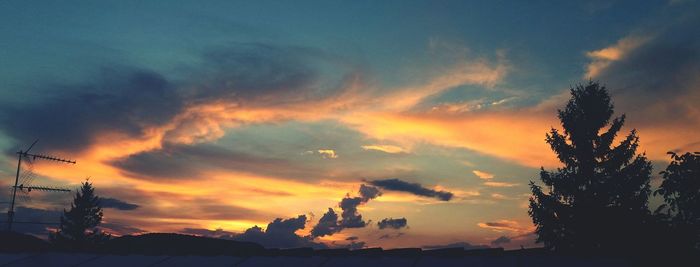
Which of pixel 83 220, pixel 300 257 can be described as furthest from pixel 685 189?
pixel 83 220

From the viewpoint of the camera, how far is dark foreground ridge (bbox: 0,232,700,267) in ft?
39.2

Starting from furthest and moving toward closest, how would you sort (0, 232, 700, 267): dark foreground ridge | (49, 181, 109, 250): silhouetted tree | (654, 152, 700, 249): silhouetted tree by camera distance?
(49, 181, 109, 250): silhouetted tree → (654, 152, 700, 249): silhouetted tree → (0, 232, 700, 267): dark foreground ridge

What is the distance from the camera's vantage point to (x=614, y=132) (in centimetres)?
3747

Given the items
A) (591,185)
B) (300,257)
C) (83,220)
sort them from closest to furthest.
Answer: (300,257) → (591,185) → (83,220)

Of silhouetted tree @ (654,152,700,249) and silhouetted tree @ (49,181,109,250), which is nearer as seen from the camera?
silhouetted tree @ (654,152,700,249)

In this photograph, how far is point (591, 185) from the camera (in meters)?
36.1

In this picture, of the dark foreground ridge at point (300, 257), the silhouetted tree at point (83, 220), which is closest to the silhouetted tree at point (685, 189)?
the dark foreground ridge at point (300, 257)

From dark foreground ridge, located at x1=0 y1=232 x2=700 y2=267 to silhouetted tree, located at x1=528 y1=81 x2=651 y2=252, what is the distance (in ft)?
80.1

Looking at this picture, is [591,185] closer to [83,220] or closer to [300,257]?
[300,257]

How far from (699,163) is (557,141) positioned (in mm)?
19926

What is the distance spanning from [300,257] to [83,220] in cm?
9274

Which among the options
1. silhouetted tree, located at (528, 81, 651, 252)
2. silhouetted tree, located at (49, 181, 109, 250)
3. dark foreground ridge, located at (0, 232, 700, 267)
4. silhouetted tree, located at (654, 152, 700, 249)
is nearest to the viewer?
dark foreground ridge, located at (0, 232, 700, 267)

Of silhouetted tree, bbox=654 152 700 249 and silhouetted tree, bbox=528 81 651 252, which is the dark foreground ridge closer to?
silhouetted tree, bbox=654 152 700 249

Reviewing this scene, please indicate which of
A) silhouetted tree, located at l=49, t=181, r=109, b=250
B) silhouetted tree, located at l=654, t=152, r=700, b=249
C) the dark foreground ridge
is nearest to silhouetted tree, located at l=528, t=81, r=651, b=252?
silhouetted tree, located at l=654, t=152, r=700, b=249
